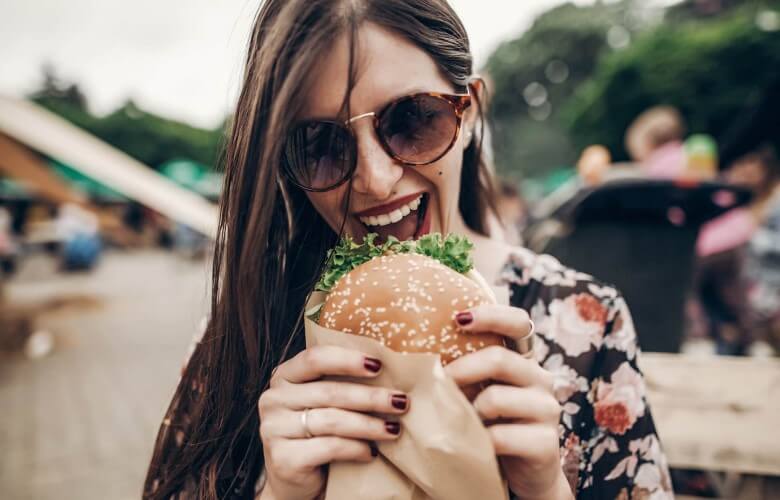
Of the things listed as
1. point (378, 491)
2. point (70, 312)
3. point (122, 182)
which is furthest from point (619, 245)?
point (70, 312)

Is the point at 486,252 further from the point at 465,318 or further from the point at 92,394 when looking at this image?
the point at 92,394

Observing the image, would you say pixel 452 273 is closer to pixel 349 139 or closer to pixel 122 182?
pixel 349 139

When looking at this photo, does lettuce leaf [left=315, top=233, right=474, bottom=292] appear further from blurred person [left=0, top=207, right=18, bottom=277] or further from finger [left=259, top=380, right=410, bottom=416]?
blurred person [left=0, top=207, right=18, bottom=277]

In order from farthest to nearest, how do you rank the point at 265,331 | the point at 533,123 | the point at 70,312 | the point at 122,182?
1. the point at 533,123
2. the point at 70,312
3. the point at 122,182
4. the point at 265,331

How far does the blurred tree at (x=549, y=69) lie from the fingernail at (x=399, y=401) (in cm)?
4018

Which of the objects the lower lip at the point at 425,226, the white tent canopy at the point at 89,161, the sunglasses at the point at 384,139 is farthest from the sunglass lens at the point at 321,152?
the white tent canopy at the point at 89,161

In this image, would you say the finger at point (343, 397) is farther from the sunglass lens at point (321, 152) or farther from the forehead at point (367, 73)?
the forehead at point (367, 73)

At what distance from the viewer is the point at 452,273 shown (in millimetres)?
1073

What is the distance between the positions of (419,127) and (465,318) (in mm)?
463

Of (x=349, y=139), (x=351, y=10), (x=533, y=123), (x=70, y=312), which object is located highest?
(x=533, y=123)

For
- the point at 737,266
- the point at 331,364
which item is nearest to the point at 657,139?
the point at 737,266

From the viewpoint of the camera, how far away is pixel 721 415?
2232 mm

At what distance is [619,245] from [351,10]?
11.1 feet

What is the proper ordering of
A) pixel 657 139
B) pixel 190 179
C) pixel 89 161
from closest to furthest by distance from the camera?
pixel 657 139 → pixel 89 161 → pixel 190 179
